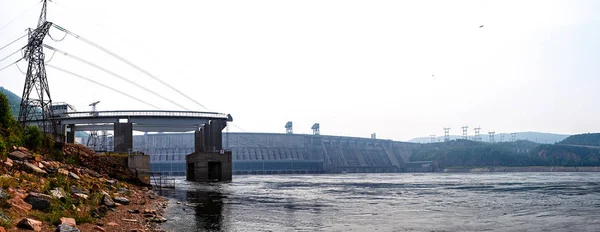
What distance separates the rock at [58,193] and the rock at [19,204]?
2.93 metres

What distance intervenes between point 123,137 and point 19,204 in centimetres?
9341

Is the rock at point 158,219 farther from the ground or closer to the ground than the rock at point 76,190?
closer to the ground

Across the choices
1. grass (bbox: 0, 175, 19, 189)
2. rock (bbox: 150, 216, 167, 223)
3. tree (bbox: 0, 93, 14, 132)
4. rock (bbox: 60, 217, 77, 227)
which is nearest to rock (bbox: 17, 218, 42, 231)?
rock (bbox: 60, 217, 77, 227)

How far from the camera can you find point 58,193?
22.6 meters

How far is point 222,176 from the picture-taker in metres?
106

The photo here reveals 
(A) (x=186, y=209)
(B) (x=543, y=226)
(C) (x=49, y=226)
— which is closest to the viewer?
(C) (x=49, y=226)

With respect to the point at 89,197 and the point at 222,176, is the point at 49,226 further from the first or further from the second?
the point at 222,176

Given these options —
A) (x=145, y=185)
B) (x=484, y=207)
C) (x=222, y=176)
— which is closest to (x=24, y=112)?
(x=145, y=185)

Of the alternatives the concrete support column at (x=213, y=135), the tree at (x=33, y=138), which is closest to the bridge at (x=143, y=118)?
the concrete support column at (x=213, y=135)

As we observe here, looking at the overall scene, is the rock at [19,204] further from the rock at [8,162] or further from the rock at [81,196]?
the rock at [8,162]

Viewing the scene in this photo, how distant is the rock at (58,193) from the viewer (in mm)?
22019

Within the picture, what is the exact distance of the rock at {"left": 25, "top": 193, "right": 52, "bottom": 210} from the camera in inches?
763

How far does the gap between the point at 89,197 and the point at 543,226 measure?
23.5 meters

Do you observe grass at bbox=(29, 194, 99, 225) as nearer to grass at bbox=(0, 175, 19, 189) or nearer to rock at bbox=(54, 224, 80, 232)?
rock at bbox=(54, 224, 80, 232)
